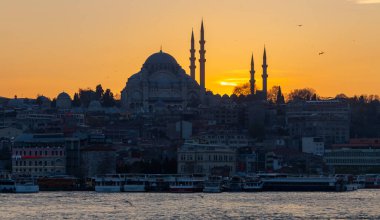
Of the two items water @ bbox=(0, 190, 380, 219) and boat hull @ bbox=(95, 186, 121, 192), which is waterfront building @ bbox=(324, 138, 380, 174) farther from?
boat hull @ bbox=(95, 186, 121, 192)

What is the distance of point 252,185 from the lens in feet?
270

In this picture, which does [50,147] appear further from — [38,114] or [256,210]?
[38,114]

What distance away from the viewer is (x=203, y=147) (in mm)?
94188

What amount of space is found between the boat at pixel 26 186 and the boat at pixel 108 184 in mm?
3128

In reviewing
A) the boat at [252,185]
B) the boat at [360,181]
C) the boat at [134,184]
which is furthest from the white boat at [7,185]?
the boat at [360,181]

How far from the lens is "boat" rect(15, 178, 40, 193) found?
7938cm

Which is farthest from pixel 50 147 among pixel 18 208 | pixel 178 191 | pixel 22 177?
Answer: pixel 18 208

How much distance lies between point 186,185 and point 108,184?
13.9 feet

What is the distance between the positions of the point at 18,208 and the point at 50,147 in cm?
2936

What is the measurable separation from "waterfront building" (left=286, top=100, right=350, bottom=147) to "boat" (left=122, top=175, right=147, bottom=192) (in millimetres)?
33788

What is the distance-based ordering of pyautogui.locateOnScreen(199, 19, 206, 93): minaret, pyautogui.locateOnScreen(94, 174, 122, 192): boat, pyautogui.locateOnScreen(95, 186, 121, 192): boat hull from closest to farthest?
1. pyautogui.locateOnScreen(95, 186, 121, 192): boat hull
2. pyautogui.locateOnScreen(94, 174, 122, 192): boat
3. pyautogui.locateOnScreen(199, 19, 206, 93): minaret

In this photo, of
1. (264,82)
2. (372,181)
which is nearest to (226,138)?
(372,181)

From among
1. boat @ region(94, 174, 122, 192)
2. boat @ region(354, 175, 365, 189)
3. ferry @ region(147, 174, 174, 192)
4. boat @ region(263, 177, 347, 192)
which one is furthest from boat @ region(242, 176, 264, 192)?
boat @ region(354, 175, 365, 189)

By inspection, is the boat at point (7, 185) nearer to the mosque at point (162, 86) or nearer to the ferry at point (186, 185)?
the ferry at point (186, 185)
